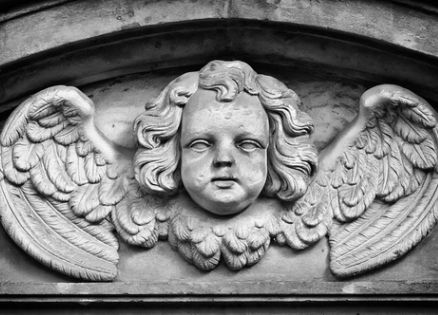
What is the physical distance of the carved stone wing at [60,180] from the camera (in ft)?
23.2

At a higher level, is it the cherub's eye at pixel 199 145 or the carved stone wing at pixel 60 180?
the cherub's eye at pixel 199 145

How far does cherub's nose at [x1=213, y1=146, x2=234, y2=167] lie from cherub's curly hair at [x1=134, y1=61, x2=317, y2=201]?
0.19m

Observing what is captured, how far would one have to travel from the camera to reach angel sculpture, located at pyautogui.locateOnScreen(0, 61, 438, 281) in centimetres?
701

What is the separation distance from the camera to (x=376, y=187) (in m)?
7.15

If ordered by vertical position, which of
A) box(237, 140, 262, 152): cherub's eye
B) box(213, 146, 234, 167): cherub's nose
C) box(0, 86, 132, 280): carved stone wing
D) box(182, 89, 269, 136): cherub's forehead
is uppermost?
box(182, 89, 269, 136): cherub's forehead

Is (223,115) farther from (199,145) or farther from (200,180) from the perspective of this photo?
(200,180)

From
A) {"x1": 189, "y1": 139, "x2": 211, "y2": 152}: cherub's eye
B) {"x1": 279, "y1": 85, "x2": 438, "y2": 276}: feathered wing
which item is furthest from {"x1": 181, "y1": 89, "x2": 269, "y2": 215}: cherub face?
{"x1": 279, "y1": 85, "x2": 438, "y2": 276}: feathered wing

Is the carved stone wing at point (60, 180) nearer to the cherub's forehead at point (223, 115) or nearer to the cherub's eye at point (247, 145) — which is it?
the cherub's forehead at point (223, 115)

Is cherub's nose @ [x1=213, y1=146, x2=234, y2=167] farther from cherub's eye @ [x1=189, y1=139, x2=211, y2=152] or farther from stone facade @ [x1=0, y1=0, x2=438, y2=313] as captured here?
stone facade @ [x1=0, y1=0, x2=438, y2=313]

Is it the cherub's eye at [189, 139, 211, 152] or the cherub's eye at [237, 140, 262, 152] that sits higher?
the cherub's eye at [237, 140, 262, 152]

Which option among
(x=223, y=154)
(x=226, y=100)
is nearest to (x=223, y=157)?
(x=223, y=154)

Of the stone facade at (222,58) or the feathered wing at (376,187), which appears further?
the feathered wing at (376,187)

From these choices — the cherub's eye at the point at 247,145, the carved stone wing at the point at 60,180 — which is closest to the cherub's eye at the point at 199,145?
the cherub's eye at the point at 247,145

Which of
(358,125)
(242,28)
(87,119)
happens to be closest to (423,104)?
(358,125)
